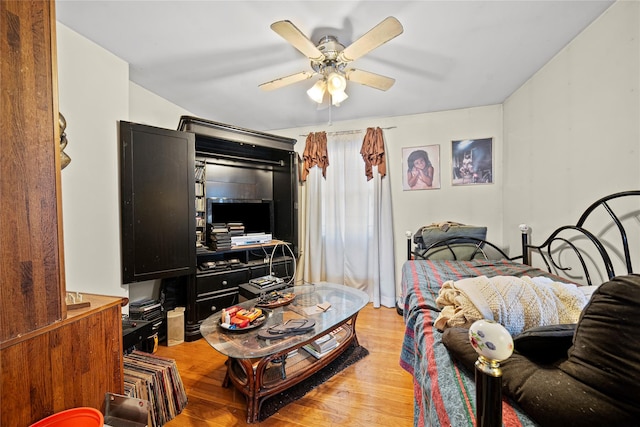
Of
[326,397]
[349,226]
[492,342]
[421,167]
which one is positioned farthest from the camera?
[349,226]

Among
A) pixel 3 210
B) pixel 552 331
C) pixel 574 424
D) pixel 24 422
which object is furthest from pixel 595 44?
pixel 24 422

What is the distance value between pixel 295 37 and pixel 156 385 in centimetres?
207

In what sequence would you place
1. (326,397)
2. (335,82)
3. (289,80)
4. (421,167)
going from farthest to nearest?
(421,167) < (289,80) < (335,82) < (326,397)

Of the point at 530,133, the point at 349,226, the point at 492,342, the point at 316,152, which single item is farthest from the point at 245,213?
the point at 530,133

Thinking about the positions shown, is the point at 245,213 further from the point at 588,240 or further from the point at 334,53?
the point at 588,240

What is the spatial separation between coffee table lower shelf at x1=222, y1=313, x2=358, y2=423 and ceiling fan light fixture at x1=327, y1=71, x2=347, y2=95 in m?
1.65

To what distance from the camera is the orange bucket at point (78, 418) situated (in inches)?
29.5

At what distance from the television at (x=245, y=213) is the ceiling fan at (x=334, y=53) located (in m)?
1.50

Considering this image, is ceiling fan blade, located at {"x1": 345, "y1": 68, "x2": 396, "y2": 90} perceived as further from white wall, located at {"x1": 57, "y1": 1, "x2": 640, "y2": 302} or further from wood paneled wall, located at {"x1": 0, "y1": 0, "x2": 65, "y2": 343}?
wood paneled wall, located at {"x1": 0, "y1": 0, "x2": 65, "y2": 343}

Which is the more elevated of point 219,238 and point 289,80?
point 289,80

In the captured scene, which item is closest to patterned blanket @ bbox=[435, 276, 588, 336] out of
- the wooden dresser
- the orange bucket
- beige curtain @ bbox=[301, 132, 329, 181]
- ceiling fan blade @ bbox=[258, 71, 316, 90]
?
the orange bucket

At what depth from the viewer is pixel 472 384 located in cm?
65

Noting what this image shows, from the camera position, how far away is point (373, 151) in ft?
9.76

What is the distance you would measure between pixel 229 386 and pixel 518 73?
3.34 m
